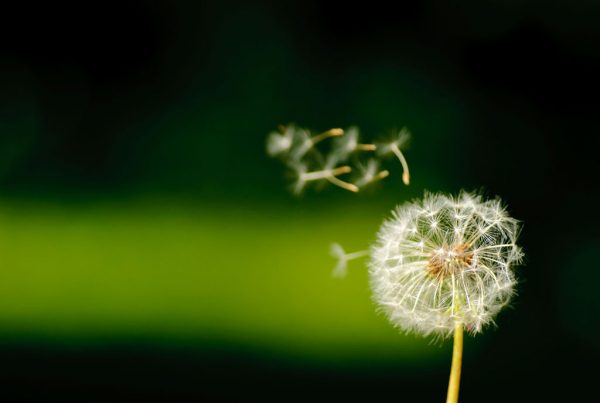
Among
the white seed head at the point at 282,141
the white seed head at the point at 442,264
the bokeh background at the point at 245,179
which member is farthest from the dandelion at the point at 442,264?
the bokeh background at the point at 245,179

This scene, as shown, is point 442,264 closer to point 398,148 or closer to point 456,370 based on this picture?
point 456,370

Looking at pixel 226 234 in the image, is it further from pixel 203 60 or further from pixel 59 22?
pixel 59 22

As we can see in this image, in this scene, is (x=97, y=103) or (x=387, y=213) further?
(x=97, y=103)

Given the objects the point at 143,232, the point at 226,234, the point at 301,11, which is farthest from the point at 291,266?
the point at 301,11

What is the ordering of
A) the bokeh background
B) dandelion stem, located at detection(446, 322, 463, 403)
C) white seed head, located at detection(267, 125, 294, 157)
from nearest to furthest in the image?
dandelion stem, located at detection(446, 322, 463, 403) → white seed head, located at detection(267, 125, 294, 157) → the bokeh background

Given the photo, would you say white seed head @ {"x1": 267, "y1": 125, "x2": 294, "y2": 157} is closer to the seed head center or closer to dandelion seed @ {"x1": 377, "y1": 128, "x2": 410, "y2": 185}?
dandelion seed @ {"x1": 377, "y1": 128, "x2": 410, "y2": 185}

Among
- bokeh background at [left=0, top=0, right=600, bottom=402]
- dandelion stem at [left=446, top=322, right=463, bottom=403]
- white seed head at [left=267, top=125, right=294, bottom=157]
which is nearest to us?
dandelion stem at [left=446, top=322, right=463, bottom=403]

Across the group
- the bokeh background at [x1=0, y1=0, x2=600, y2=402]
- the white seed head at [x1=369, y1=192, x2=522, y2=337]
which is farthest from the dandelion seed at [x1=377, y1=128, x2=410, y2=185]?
the bokeh background at [x1=0, y1=0, x2=600, y2=402]

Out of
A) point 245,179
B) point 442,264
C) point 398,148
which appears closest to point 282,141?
point 398,148

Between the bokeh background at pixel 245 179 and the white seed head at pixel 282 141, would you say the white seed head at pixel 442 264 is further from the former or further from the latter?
the bokeh background at pixel 245 179
